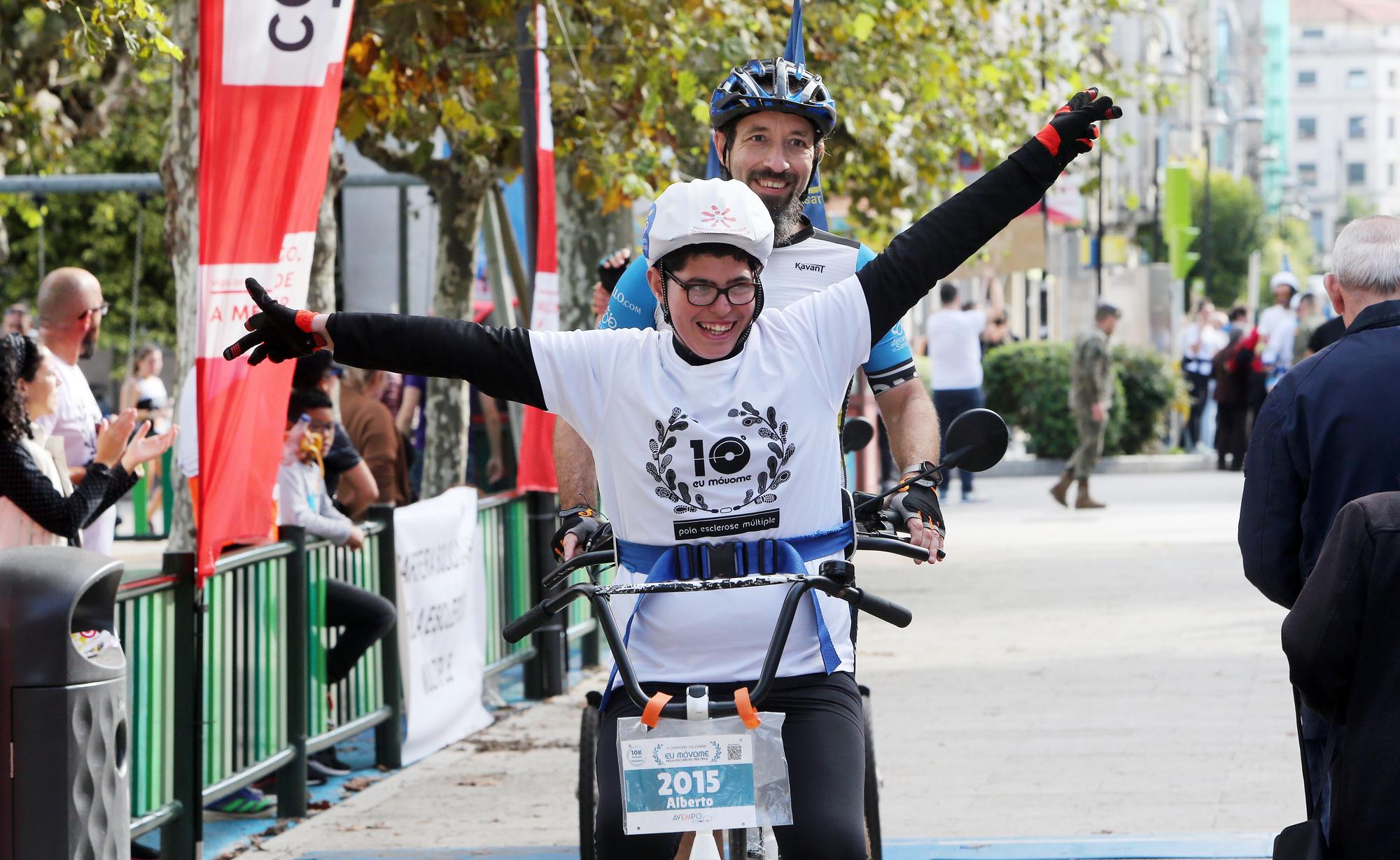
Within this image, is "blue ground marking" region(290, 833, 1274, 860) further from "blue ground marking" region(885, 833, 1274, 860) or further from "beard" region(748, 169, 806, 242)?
"beard" region(748, 169, 806, 242)

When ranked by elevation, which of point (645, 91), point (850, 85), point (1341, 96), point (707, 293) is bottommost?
point (707, 293)

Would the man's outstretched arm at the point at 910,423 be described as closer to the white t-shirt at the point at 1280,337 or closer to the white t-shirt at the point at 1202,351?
the white t-shirt at the point at 1280,337

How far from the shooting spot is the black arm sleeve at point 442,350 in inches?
148

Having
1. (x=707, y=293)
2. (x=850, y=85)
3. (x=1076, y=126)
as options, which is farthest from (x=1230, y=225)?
(x=707, y=293)

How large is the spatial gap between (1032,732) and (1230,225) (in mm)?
70630

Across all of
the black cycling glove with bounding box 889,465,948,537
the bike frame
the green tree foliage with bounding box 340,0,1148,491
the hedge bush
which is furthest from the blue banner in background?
the hedge bush

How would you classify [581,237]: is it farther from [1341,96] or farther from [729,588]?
[1341,96]

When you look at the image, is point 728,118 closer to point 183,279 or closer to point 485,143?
point 183,279

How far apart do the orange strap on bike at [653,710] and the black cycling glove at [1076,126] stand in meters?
1.31

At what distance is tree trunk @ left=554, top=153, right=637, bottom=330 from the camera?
13.2 m

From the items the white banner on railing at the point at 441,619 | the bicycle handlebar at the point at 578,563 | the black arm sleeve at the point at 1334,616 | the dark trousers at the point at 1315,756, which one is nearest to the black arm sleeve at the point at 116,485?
the white banner on railing at the point at 441,619

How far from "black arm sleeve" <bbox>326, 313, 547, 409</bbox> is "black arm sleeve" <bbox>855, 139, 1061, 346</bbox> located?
0.73 metres

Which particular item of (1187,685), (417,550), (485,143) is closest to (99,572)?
(417,550)

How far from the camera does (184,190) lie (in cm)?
872
